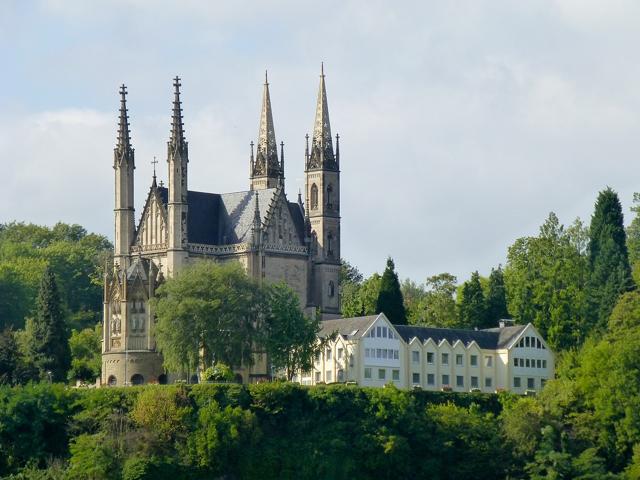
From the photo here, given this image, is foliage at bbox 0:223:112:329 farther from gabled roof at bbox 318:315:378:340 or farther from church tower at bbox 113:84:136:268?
gabled roof at bbox 318:315:378:340

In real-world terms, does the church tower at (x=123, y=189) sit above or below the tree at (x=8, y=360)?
above

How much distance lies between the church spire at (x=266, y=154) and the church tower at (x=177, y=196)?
955 centimetres

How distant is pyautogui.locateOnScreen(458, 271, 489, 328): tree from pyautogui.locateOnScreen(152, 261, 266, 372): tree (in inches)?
713

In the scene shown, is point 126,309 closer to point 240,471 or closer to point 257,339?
point 257,339

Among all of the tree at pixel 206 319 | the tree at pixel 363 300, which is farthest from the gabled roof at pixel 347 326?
the tree at pixel 363 300

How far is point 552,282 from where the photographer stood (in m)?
132

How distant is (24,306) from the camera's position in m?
146

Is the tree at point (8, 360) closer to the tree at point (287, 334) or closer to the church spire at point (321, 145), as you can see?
the tree at point (287, 334)

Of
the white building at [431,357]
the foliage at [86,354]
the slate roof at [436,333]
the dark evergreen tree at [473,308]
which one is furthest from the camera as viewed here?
the dark evergreen tree at [473,308]

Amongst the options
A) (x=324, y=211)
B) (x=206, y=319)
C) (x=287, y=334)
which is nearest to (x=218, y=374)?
(x=206, y=319)

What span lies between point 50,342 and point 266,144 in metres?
19.0

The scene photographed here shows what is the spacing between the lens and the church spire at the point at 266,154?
130m

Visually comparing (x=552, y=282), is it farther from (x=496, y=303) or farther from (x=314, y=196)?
(x=314, y=196)

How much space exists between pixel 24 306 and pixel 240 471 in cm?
4377
